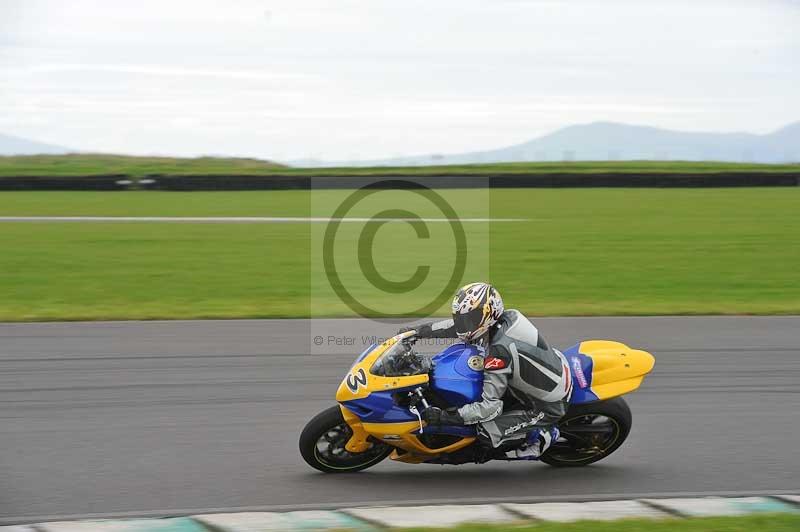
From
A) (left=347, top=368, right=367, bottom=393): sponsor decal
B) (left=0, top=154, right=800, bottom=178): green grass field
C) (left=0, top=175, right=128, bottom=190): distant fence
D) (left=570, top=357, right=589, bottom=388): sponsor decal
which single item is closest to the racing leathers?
(left=570, top=357, right=589, bottom=388): sponsor decal

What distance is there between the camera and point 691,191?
38656mm

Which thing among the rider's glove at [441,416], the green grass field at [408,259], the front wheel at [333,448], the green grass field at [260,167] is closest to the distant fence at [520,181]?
the green grass field at [260,167]

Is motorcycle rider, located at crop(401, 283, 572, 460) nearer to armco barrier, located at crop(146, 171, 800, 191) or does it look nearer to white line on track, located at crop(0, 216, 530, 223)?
white line on track, located at crop(0, 216, 530, 223)

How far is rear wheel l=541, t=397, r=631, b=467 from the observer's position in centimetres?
668

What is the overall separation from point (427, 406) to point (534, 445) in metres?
0.85

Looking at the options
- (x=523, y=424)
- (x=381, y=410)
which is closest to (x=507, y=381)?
(x=523, y=424)

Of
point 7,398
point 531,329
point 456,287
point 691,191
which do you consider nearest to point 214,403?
point 7,398

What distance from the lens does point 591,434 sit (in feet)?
22.3

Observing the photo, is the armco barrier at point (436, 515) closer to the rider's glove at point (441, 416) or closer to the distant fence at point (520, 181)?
the rider's glove at point (441, 416)

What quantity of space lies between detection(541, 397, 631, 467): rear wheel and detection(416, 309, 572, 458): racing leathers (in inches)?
9.3

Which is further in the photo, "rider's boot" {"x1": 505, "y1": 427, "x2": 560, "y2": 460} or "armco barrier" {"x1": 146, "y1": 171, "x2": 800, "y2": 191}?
"armco barrier" {"x1": 146, "y1": 171, "x2": 800, "y2": 191}

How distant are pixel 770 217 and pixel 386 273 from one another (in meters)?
14.6

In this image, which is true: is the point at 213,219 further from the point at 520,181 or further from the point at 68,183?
the point at 520,181

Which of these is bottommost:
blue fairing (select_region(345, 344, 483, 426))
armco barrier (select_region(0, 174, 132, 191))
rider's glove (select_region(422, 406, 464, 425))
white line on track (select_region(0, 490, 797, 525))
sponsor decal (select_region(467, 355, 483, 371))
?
white line on track (select_region(0, 490, 797, 525))
